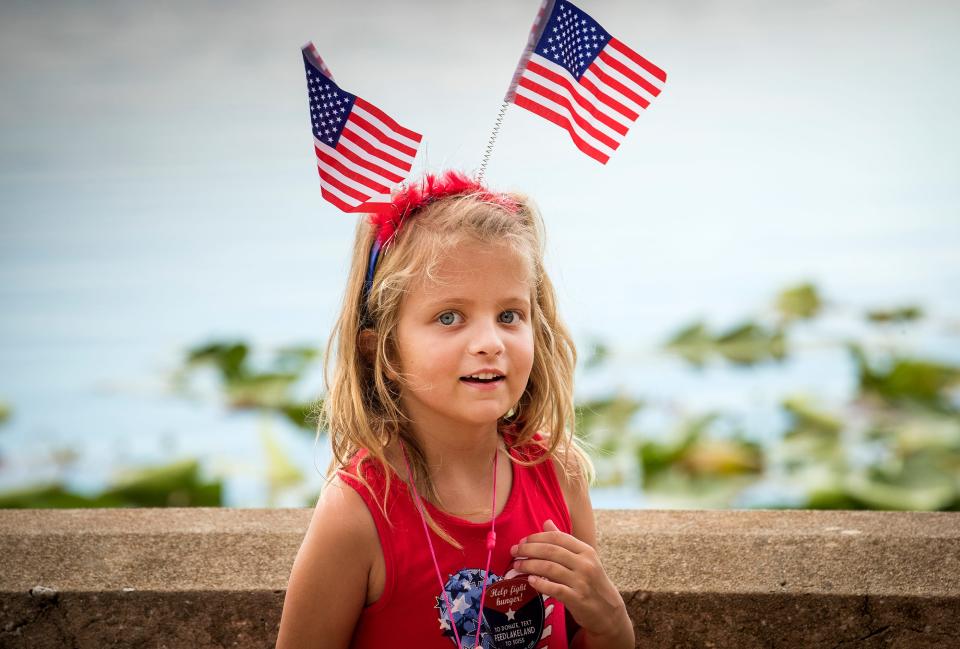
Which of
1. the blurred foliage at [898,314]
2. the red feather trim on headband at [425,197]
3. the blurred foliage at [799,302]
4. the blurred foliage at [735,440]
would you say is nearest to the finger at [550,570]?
the red feather trim on headband at [425,197]

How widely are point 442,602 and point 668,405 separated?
108 inches

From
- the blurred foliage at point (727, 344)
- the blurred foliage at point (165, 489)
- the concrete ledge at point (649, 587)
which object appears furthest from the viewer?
the blurred foliage at point (727, 344)

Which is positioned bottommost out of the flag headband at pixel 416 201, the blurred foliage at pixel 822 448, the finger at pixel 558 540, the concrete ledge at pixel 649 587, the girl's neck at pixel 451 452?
the blurred foliage at pixel 822 448

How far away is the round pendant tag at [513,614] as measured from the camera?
4.51 ft

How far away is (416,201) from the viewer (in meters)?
1.43

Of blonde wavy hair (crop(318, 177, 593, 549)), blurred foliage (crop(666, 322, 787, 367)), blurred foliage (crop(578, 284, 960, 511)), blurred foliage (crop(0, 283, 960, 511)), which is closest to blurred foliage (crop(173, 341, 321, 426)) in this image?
blurred foliage (crop(0, 283, 960, 511))

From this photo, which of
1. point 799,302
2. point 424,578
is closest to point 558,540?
point 424,578

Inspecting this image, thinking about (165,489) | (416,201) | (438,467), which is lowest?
(165,489)

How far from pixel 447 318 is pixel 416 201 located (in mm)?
188

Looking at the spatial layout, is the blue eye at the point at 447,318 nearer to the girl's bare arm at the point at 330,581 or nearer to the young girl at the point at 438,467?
the young girl at the point at 438,467

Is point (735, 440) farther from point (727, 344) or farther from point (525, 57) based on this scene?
point (525, 57)

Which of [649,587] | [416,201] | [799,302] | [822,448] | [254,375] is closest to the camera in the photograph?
[416,201]

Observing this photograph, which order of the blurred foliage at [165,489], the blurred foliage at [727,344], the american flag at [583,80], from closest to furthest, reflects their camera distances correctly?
the american flag at [583,80] < the blurred foliage at [165,489] < the blurred foliage at [727,344]

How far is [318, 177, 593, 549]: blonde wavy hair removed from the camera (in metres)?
1.38
